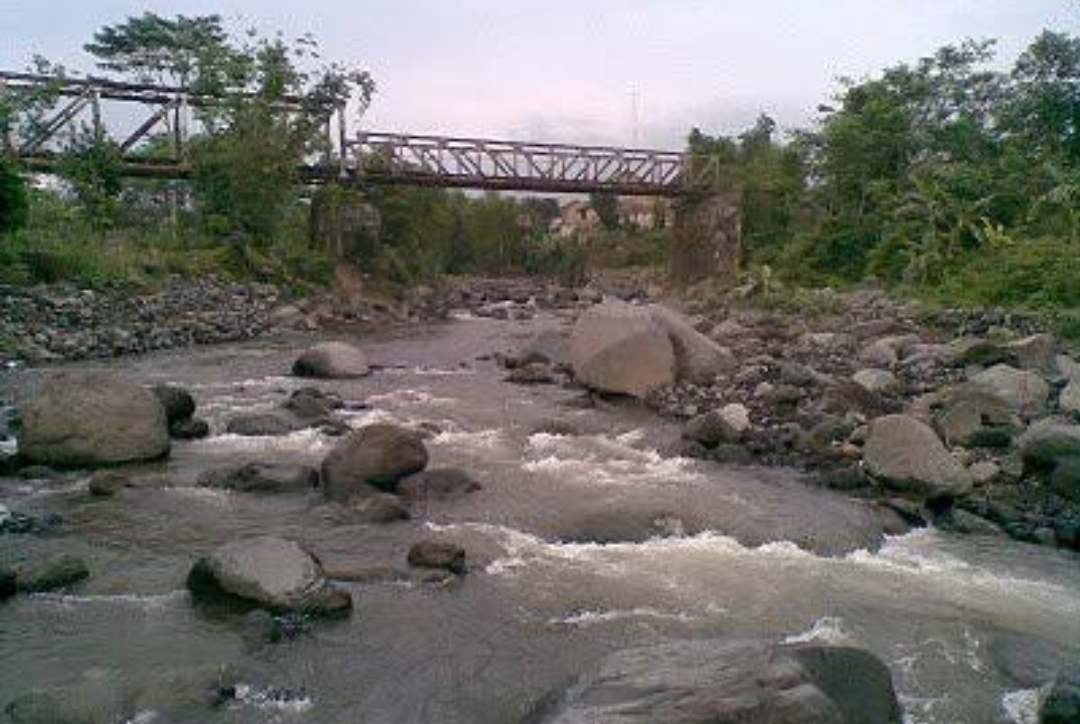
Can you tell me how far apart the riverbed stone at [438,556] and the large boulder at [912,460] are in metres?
6.85

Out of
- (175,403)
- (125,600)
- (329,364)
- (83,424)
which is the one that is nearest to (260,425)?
(175,403)

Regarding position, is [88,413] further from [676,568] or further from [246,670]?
[676,568]

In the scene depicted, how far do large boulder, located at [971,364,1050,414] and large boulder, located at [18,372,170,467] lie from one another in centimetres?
1364

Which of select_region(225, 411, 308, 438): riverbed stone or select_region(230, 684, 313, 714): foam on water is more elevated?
select_region(225, 411, 308, 438): riverbed stone

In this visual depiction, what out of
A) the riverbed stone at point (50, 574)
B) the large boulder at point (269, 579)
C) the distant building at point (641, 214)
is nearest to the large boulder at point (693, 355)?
the large boulder at point (269, 579)

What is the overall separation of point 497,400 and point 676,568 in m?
11.3

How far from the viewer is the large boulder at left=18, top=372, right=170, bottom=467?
1473 centimetres

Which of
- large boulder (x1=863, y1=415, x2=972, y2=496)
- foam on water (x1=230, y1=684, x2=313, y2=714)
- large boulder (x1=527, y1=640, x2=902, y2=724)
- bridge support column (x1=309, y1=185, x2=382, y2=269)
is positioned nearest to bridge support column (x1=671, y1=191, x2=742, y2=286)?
bridge support column (x1=309, y1=185, x2=382, y2=269)

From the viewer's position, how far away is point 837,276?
41188 mm

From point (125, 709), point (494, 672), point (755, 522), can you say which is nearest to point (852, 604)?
point (755, 522)

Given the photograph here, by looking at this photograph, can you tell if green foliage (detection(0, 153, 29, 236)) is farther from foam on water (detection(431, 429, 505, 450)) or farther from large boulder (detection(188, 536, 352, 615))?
large boulder (detection(188, 536, 352, 615))

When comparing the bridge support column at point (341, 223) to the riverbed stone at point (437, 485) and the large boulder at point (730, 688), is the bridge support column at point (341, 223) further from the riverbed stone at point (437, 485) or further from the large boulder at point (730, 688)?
the large boulder at point (730, 688)

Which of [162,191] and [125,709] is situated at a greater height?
[162,191]

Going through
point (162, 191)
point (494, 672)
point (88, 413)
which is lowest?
A: point (494, 672)
